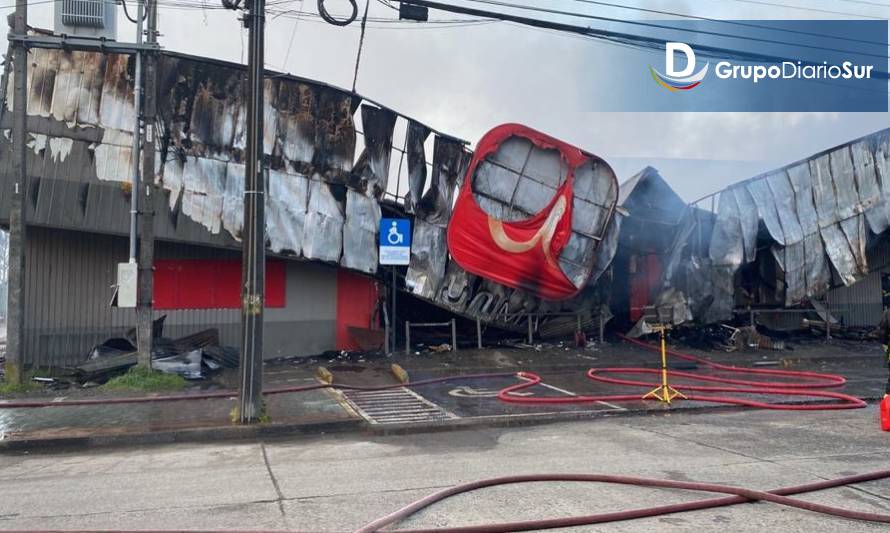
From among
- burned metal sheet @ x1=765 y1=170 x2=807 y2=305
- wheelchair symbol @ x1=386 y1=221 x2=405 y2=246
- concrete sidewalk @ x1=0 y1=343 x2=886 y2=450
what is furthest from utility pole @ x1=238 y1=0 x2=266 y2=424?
burned metal sheet @ x1=765 y1=170 x2=807 y2=305

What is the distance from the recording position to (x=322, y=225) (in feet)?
50.3

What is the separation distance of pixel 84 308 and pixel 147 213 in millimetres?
4219

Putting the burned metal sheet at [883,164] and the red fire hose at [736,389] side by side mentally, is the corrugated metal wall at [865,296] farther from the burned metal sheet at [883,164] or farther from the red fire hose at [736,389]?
the red fire hose at [736,389]

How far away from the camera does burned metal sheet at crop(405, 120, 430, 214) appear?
1597 centimetres

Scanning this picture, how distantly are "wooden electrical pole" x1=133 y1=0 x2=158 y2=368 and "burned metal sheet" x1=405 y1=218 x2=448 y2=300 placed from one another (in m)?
5.67

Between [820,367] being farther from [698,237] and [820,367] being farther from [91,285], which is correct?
[91,285]

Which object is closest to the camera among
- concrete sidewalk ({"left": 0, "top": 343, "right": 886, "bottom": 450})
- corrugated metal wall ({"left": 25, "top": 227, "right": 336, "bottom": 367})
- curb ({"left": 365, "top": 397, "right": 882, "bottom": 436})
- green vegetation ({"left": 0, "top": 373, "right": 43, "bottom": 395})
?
concrete sidewalk ({"left": 0, "top": 343, "right": 886, "bottom": 450})

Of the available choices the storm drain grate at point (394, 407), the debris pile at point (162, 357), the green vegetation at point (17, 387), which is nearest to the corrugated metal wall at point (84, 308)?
the debris pile at point (162, 357)

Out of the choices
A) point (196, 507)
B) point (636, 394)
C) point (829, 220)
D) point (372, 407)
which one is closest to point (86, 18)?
point (372, 407)

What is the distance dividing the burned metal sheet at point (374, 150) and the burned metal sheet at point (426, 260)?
134 centimetres

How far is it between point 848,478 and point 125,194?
13.4 m

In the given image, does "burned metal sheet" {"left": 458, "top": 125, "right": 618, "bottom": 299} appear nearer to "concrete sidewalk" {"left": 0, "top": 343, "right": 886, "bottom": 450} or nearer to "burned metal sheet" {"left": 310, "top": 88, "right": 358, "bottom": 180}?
"concrete sidewalk" {"left": 0, "top": 343, "right": 886, "bottom": 450}

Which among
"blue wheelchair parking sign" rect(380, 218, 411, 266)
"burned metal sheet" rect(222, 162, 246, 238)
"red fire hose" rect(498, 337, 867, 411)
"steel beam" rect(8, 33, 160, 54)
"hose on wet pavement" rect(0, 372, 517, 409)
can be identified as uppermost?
"steel beam" rect(8, 33, 160, 54)

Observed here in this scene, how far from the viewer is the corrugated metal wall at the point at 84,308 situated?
15.2 meters
